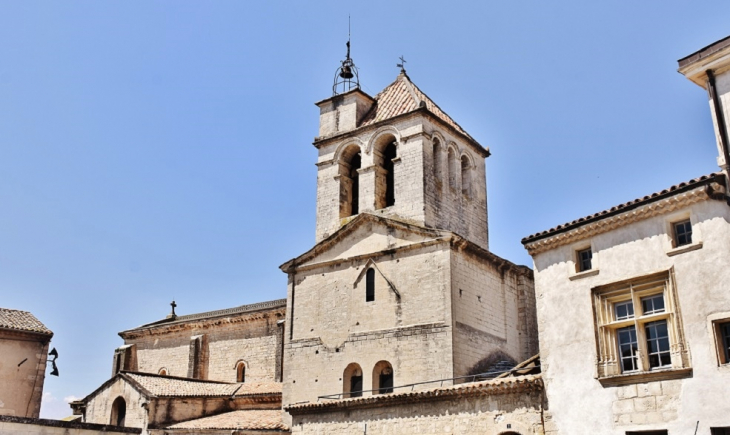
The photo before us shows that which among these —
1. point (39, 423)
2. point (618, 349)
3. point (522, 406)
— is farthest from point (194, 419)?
point (618, 349)

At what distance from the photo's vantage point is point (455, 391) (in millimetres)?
17531

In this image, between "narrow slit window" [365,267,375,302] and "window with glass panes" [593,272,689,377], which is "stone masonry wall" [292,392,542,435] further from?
"narrow slit window" [365,267,375,302]

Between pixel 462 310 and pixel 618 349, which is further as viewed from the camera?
pixel 462 310

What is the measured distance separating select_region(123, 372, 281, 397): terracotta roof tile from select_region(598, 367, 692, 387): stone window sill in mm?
16661

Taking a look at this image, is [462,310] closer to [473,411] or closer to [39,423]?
[473,411]

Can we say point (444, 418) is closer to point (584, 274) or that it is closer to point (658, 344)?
point (584, 274)

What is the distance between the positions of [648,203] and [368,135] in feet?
48.2

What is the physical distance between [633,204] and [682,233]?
3.62 ft

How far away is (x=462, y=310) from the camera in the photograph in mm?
23938

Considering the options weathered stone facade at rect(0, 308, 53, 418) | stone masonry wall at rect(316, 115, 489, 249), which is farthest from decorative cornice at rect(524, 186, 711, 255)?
weathered stone facade at rect(0, 308, 53, 418)

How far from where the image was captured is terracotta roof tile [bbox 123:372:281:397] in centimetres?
2897

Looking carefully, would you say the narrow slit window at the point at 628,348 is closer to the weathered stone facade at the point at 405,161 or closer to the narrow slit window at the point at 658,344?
the narrow slit window at the point at 658,344

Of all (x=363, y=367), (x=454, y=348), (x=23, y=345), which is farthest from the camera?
(x=23, y=345)

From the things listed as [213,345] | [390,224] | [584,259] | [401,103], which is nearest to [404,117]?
[401,103]
